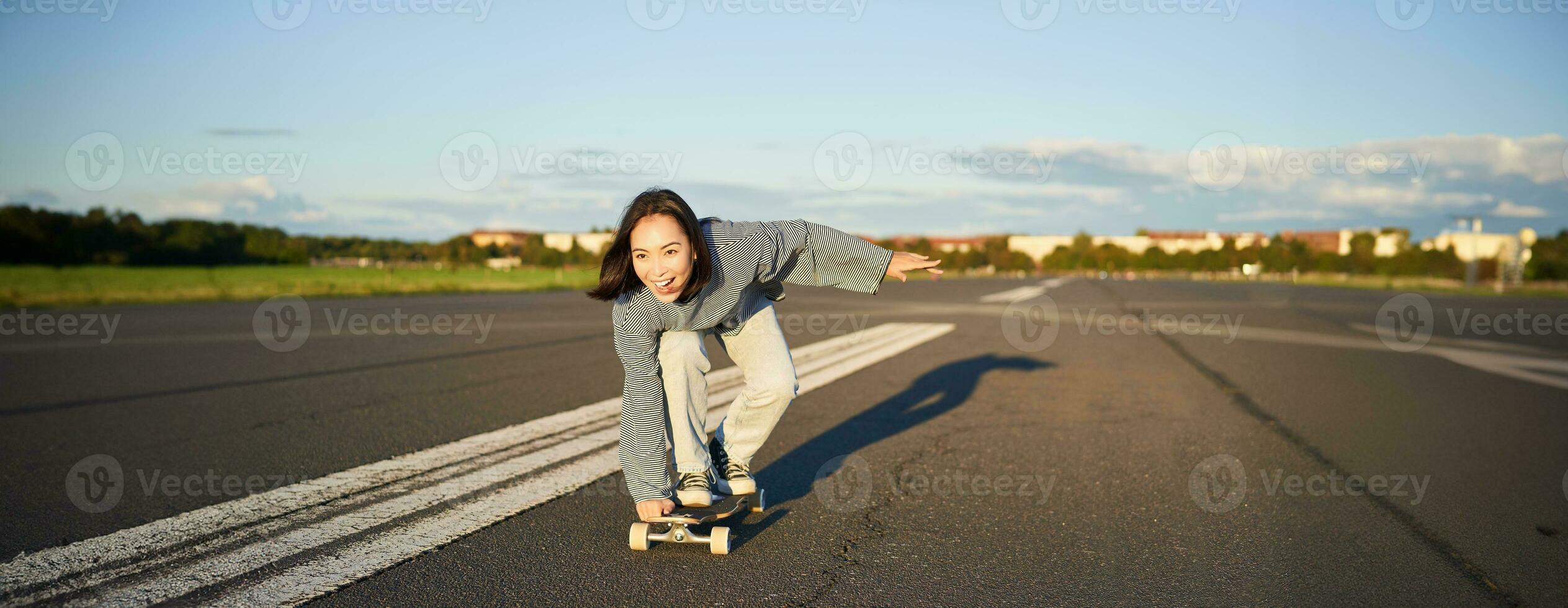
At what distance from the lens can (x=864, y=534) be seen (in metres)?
3.62

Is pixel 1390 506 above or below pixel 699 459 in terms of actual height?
below

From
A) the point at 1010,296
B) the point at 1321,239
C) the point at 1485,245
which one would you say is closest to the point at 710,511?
the point at 1010,296

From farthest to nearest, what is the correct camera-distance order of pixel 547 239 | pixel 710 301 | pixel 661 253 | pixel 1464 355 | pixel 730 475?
pixel 547 239 < pixel 1464 355 < pixel 730 475 < pixel 710 301 < pixel 661 253

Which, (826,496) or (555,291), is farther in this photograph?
(555,291)

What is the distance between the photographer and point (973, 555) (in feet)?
11.1

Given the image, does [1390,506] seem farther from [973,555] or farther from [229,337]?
[229,337]

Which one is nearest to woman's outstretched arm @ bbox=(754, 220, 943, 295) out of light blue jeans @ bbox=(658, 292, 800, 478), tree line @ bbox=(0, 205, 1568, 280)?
light blue jeans @ bbox=(658, 292, 800, 478)

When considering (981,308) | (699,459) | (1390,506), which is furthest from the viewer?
Answer: (981,308)

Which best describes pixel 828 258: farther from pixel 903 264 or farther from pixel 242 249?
pixel 242 249

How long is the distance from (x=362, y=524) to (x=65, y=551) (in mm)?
953

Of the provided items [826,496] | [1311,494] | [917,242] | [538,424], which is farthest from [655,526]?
[917,242]

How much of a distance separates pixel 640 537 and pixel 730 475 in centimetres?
68

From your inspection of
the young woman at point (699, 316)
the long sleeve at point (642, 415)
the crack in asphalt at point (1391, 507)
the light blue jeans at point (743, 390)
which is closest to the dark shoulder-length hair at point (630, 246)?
the young woman at point (699, 316)

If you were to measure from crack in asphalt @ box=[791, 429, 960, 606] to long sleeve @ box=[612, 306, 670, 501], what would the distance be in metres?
0.69
